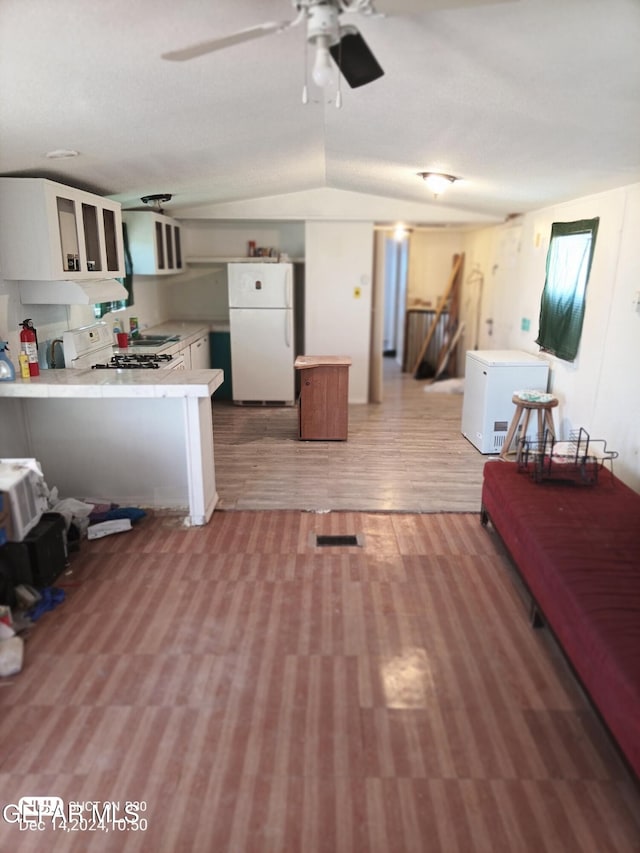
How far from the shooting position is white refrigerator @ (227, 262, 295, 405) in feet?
19.6

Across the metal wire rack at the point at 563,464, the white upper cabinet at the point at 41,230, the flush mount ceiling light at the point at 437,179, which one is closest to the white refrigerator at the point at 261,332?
the flush mount ceiling light at the point at 437,179

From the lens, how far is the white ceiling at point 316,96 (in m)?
1.81

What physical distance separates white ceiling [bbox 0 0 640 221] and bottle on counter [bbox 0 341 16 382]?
3.25 feet

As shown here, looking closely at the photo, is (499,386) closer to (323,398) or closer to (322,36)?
(323,398)

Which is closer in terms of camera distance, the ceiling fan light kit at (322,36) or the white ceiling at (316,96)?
the ceiling fan light kit at (322,36)

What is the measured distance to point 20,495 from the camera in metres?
2.52

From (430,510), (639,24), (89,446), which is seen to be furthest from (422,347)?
(639,24)

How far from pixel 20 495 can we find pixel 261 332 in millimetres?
3895

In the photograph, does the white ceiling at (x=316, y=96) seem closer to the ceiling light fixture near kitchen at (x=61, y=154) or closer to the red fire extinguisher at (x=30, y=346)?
the ceiling light fixture near kitchen at (x=61, y=154)

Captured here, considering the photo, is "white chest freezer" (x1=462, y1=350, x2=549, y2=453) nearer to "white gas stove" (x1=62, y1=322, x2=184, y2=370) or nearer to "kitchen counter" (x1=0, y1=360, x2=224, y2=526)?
"kitchen counter" (x1=0, y1=360, x2=224, y2=526)

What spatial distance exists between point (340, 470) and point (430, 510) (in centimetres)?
93

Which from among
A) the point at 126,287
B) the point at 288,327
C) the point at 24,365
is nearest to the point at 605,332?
the point at 288,327

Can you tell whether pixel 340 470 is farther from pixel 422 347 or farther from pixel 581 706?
pixel 422 347

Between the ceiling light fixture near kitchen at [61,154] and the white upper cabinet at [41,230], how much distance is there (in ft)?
0.57
